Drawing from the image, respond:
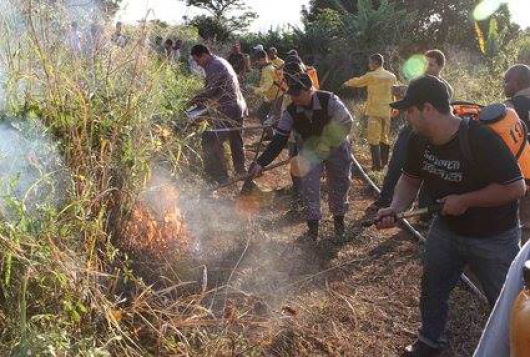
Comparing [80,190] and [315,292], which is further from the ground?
[80,190]

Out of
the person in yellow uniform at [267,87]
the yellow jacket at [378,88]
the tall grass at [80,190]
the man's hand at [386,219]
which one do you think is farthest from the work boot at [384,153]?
the man's hand at [386,219]

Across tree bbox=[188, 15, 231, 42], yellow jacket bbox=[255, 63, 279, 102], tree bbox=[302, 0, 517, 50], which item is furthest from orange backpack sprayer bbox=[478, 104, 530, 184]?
tree bbox=[188, 15, 231, 42]

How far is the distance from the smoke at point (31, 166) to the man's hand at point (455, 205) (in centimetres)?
195

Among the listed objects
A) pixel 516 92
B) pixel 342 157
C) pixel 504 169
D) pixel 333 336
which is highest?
pixel 516 92

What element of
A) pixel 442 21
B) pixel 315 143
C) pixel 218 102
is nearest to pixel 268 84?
pixel 218 102

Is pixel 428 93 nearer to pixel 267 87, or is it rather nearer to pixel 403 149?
pixel 403 149

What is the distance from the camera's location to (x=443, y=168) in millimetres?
2824

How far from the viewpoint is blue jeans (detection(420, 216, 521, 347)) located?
2799 mm

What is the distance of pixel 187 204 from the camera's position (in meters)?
4.51

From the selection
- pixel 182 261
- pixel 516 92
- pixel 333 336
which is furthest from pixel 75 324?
pixel 516 92

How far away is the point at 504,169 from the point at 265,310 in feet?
5.61

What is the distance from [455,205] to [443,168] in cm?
22

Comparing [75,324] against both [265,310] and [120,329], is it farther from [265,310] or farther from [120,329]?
[265,310]

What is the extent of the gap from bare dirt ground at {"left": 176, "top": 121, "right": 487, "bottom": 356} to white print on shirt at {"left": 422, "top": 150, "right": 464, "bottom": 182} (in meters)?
1.22
